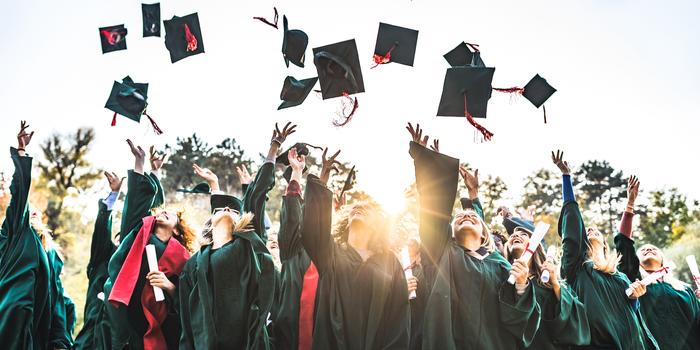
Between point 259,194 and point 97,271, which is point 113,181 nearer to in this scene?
point 97,271

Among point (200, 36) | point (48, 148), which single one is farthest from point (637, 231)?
point (200, 36)

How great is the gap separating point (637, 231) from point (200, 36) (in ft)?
121

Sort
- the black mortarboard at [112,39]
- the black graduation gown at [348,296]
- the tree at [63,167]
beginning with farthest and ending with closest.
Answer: the tree at [63,167] < the black mortarboard at [112,39] < the black graduation gown at [348,296]

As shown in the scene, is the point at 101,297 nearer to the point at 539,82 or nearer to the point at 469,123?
the point at 469,123

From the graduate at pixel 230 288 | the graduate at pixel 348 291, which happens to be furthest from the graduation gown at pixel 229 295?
the graduate at pixel 348 291

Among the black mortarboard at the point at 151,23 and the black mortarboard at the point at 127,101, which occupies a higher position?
the black mortarboard at the point at 151,23

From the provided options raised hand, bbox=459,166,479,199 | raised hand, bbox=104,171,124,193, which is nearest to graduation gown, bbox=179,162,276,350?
raised hand, bbox=104,171,124,193

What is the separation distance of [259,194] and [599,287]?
3.44 metres

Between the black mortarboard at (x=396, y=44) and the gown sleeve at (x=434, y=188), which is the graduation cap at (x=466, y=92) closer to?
the black mortarboard at (x=396, y=44)

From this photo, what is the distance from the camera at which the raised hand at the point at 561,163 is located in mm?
6156

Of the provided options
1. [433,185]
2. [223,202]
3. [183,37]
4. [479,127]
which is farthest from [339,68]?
[183,37]

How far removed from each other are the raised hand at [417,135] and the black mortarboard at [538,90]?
2.98 m

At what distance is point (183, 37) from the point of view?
7.75m

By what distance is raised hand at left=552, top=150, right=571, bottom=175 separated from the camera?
6.16 m
